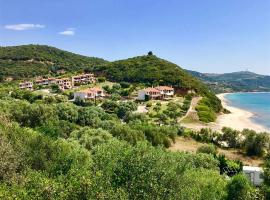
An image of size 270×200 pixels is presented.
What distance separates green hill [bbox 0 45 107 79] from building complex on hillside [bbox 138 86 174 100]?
5378 cm

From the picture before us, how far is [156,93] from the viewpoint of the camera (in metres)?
84.4

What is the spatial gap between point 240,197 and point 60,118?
124 feet

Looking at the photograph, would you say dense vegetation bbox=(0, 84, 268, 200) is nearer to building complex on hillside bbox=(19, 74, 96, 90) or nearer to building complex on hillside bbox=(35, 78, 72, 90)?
building complex on hillside bbox=(35, 78, 72, 90)

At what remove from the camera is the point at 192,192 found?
56.2 ft

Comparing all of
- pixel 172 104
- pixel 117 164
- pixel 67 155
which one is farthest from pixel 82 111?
pixel 117 164

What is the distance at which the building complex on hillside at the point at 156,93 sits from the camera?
82188 millimetres

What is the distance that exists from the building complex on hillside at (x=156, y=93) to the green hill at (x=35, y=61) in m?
53.8

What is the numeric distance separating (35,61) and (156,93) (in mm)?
71118

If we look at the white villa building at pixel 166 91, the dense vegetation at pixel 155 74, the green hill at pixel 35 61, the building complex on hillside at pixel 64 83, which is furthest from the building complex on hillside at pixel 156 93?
the green hill at pixel 35 61

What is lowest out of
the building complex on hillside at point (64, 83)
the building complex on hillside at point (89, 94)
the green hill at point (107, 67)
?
the building complex on hillside at point (89, 94)

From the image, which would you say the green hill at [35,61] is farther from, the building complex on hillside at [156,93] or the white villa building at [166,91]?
the white villa building at [166,91]

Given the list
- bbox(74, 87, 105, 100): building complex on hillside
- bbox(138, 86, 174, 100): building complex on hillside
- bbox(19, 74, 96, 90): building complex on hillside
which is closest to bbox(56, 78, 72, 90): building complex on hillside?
bbox(19, 74, 96, 90): building complex on hillside

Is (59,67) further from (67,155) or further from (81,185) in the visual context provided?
(81,185)

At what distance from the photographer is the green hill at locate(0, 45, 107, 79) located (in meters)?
126
